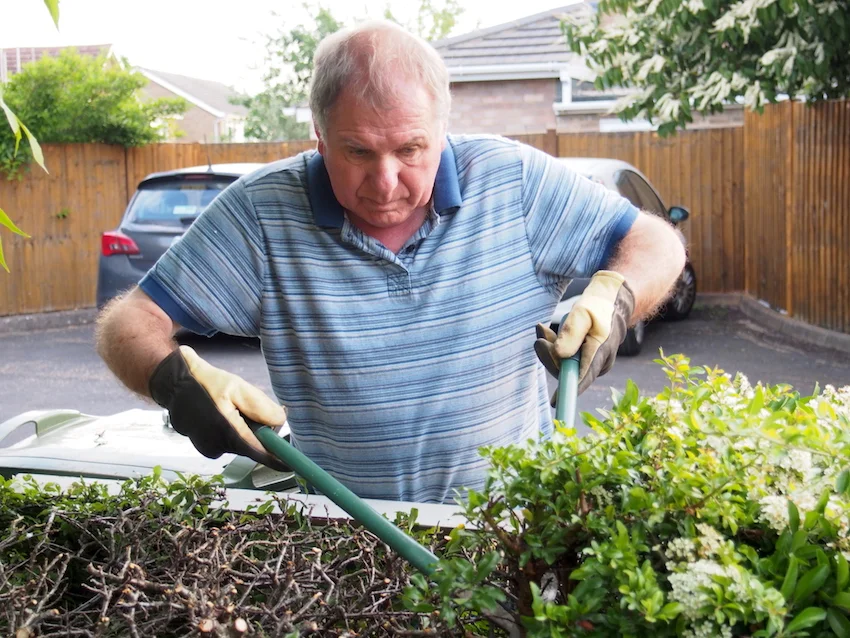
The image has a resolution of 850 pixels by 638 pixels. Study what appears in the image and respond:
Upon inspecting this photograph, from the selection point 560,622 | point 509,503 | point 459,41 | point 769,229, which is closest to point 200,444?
point 509,503

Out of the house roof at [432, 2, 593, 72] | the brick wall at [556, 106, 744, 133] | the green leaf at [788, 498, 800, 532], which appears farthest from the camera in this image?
the house roof at [432, 2, 593, 72]

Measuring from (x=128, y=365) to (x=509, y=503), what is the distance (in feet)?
4.09

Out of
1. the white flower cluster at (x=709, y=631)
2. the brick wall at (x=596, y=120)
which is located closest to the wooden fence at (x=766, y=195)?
the brick wall at (x=596, y=120)

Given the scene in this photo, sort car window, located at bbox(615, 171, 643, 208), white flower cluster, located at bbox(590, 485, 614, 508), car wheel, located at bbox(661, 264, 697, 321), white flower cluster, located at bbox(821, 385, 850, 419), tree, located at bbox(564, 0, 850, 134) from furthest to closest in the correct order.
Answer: car wheel, located at bbox(661, 264, 697, 321), car window, located at bbox(615, 171, 643, 208), tree, located at bbox(564, 0, 850, 134), white flower cluster, located at bbox(821, 385, 850, 419), white flower cluster, located at bbox(590, 485, 614, 508)

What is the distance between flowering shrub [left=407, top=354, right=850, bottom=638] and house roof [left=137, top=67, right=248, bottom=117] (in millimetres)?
47682

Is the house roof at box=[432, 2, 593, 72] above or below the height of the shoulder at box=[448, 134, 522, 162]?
above

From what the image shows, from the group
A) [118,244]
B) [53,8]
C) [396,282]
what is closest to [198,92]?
[118,244]

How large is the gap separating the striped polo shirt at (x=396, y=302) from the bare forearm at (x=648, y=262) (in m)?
0.06

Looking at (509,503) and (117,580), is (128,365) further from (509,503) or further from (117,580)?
(509,503)

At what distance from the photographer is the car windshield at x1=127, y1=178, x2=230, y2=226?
10.5 metres

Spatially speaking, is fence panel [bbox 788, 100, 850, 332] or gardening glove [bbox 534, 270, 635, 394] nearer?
gardening glove [bbox 534, 270, 635, 394]

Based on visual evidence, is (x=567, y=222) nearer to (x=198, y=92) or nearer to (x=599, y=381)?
(x=599, y=381)

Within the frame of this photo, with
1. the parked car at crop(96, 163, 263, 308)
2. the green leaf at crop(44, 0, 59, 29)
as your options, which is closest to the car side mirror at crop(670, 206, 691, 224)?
the parked car at crop(96, 163, 263, 308)

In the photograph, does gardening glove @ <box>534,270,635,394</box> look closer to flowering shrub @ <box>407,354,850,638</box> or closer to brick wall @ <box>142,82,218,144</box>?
flowering shrub @ <box>407,354,850,638</box>
